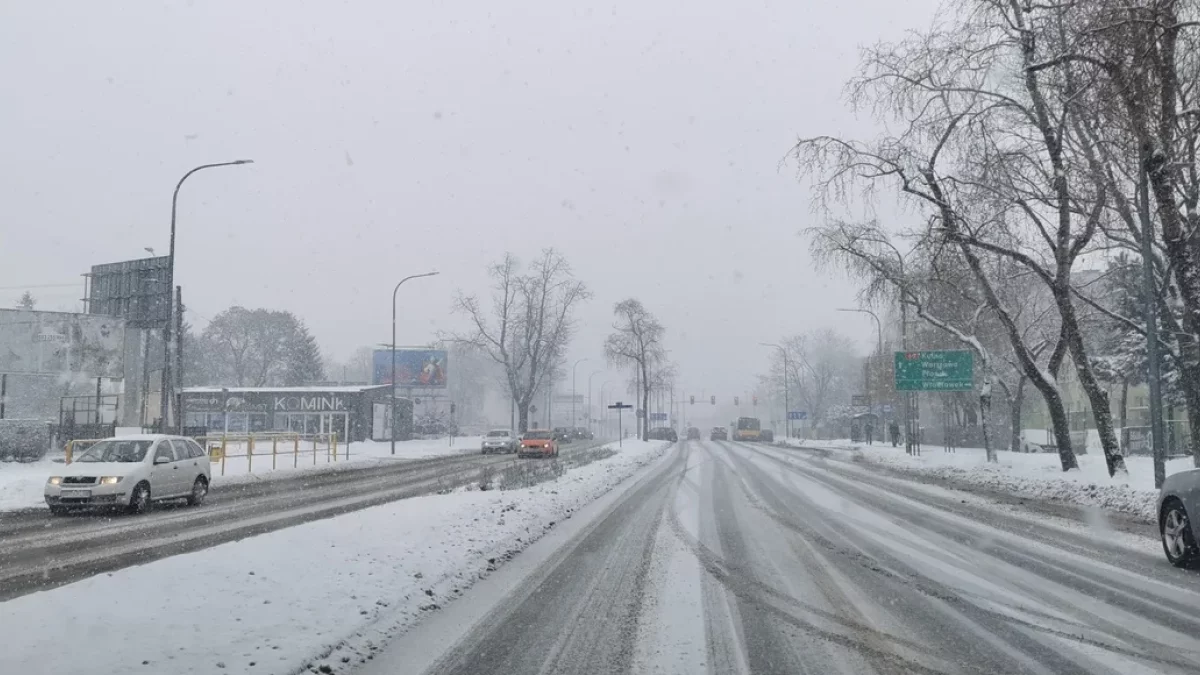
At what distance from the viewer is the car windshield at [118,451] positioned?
60.4 feet

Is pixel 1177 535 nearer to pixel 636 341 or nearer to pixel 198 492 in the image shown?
pixel 198 492

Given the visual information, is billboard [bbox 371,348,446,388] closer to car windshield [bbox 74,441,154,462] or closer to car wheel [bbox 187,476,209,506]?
car wheel [bbox 187,476,209,506]

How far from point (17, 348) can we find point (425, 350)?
52.5 metres

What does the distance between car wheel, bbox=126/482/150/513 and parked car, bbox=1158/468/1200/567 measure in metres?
17.2

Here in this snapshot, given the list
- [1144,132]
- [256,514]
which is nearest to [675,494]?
[256,514]

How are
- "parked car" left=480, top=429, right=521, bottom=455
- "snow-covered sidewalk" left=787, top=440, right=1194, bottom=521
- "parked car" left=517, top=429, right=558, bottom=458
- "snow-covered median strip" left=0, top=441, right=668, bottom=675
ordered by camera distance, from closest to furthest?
1. "snow-covered median strip" left=0, top=441, right=668, bottom=675
2. "snow-covered sidewalk" left=787, top=440, right=1194, bottom=521
3. "parked car" left=517, top=429, right=558, bottom=458
4. "parked car" left=480, top=429, right=521, bottom=455

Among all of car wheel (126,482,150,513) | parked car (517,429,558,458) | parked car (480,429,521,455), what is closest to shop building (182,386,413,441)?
parked car (480,429,521,455)

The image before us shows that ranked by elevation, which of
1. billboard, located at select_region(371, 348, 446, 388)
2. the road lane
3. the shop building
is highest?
billboard, located at select_region(371, 348, 446, 388)

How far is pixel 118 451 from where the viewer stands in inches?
732

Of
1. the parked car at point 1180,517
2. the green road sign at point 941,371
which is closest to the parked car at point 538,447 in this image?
the green road sign at point 941,371

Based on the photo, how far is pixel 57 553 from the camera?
1188cm

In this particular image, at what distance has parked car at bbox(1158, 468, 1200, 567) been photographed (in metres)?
10.4

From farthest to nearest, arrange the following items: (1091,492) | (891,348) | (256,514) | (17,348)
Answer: (891,348)
(17,348)
(1091,492)
(256,514)

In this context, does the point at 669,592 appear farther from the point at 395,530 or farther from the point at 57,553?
the point at 57,553
